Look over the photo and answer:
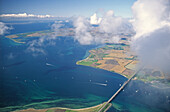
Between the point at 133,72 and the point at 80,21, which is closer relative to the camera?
the point at 133,72

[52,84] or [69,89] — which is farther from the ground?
[52,84]

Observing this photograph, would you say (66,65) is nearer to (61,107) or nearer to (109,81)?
(109,81)

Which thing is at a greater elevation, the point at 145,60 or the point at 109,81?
the point at 145,60

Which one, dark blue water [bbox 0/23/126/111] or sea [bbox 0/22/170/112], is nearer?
sea [bbox 0/22/170/112]

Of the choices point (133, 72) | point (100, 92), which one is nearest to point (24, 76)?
point (100, 92)

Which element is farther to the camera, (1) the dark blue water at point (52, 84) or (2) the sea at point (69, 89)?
(1) the dark blue water at point (52, 84)

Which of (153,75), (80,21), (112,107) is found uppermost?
(80,21)

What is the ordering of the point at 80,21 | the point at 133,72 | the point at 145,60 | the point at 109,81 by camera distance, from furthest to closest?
1. the point at 80,21
2. the point at 145,60
3. the point at 133,72
4. the point at 109,81

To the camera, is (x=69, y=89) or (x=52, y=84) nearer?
(x=69, y=89)
